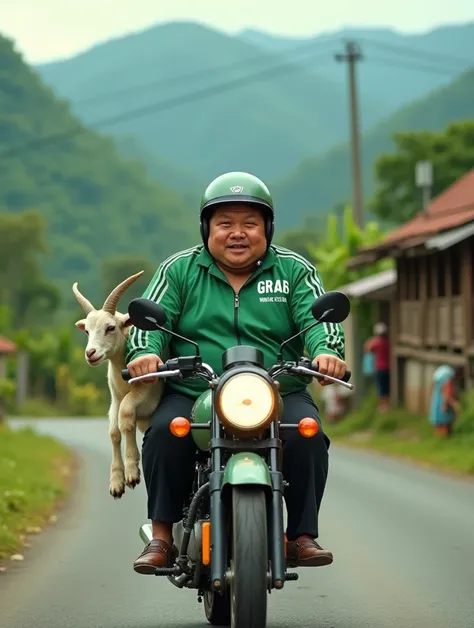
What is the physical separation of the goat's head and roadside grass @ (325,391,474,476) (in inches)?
469

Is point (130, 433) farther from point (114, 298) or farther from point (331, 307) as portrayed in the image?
point (331, 307)

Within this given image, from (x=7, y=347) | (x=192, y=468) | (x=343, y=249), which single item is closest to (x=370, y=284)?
(x=343, y=249)

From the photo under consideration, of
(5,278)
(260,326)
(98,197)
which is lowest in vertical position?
(260,326)

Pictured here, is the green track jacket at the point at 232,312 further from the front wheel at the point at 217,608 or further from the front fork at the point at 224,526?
the front wheel at the point at 217,608

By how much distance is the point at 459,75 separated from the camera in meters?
163

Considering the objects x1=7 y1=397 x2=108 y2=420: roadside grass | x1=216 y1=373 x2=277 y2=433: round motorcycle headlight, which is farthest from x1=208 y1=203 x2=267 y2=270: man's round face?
x1=7 y1=397 x2=108 y2=420: roadside grass

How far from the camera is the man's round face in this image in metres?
6.80

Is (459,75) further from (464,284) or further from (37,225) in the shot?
(464,284)

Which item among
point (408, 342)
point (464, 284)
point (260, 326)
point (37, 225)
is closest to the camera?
point (260, 326)

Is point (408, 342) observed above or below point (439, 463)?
above

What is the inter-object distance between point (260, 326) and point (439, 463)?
595 inches

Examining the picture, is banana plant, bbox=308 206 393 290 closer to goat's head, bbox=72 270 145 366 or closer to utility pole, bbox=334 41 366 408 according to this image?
utility pole, bbox=334 41 366 408

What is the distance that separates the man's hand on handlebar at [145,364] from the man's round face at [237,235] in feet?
2.24

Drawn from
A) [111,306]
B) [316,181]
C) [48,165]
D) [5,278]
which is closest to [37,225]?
[5,278]
